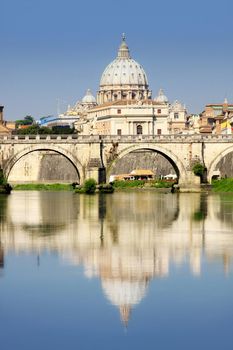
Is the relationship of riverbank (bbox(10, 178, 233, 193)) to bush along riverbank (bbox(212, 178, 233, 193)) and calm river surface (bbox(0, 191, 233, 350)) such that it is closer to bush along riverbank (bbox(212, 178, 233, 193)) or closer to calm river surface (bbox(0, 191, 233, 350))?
bush along riverbank (bbox(212, 178, 233, 193))

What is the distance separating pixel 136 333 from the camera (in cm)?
1841

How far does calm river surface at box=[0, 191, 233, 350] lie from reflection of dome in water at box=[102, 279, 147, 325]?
0.02 meters

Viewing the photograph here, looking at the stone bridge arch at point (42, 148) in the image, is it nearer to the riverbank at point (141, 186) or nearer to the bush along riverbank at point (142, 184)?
the riverbank at point (141, 186)

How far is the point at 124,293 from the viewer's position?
2178 cm

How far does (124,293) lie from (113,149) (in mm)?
59236

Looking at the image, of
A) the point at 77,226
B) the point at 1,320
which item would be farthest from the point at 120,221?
the point at 1,320

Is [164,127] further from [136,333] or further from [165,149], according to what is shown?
[136,333]

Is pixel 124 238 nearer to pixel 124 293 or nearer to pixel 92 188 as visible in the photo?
pixel 124 293

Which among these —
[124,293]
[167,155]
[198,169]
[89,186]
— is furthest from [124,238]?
A: [167,155]

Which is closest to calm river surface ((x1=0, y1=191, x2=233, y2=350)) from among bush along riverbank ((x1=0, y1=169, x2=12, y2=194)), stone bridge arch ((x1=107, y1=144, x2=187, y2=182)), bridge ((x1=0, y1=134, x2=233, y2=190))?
bush along riverbank ((x1=0, y1=169, x2=12, y2=194))

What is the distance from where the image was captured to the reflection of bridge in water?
967 inches

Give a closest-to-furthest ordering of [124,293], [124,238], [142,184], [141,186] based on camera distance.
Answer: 1. [124,293]
2. [124,238]
3. [141,186]
4. [142,184]

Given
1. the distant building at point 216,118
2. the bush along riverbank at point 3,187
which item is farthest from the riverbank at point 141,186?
the distant building at point 216,118

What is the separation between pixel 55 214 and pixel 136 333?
Answer: 1125 inches
